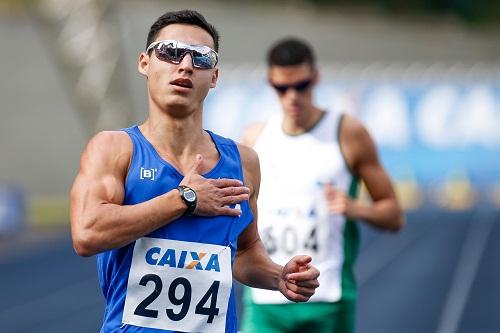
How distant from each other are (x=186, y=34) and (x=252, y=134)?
8.84ft

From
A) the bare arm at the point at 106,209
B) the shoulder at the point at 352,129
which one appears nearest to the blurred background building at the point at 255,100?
the shoulder at the point at 352,129

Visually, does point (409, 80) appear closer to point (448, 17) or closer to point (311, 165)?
point (448, 17)

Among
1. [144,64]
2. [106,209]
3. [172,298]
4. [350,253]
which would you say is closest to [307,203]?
[350,253]

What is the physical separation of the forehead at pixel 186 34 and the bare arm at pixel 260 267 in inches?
17.6

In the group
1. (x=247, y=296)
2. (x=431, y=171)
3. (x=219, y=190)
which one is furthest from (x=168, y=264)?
(x=431, y=171)

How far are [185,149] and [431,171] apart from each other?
24241mm

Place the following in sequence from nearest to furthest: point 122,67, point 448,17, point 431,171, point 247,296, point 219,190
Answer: point 219,190 < point 247,296 < point 431,171 < point 122,67 < point 448,17

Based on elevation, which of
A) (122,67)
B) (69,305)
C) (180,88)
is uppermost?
(122,67)

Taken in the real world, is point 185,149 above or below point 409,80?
below

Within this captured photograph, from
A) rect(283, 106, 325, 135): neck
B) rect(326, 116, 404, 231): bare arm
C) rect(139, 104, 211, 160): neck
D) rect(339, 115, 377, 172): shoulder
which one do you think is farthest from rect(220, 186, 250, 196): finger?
rect(283, 106, 325, 135): neck

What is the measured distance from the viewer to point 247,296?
6.54m

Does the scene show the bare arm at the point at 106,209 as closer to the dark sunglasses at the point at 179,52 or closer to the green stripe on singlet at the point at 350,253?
the dark sunglasses at the point at 179,52

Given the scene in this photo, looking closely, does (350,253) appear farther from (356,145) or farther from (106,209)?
(106,209)

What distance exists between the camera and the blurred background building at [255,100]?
81.3 feet
